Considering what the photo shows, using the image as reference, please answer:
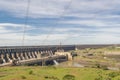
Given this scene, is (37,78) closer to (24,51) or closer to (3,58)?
(3,58)

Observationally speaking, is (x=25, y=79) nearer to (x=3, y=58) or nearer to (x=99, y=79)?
(x=99, y=79)

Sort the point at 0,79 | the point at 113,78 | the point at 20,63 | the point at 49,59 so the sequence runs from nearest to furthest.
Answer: the point at 0,79 → the point at 113,78 → the point at 20,63 → the point at 49,59

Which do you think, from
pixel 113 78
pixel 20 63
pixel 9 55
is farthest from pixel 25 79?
pixel 9 55

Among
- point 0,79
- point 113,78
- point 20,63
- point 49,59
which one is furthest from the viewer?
point 49,59

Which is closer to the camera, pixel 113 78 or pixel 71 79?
pixel 71 79

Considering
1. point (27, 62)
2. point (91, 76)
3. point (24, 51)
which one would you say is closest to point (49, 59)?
point (24, 51)

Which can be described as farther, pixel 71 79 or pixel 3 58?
pixel 3 58

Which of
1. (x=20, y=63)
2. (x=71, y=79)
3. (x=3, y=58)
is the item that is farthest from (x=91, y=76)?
(x=3, y=58)

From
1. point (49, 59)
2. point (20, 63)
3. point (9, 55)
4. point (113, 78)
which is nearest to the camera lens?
point (113, 78)

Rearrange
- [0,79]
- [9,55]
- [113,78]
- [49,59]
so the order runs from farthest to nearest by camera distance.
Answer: [49,59] → [9,55] → [113,78] → [0,79]
